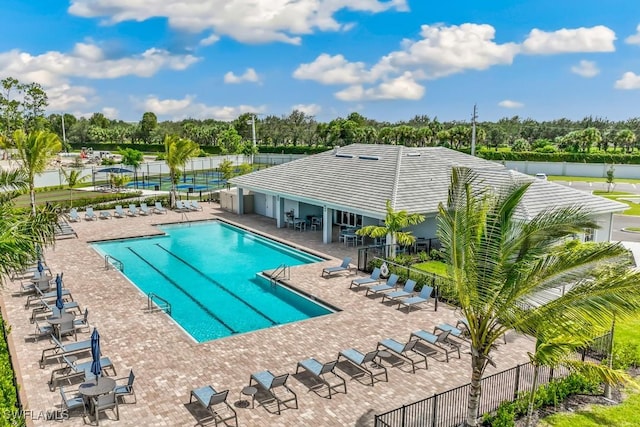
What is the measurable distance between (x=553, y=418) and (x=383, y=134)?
91073 mm

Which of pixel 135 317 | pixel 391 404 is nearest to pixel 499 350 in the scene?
pixel 391 404

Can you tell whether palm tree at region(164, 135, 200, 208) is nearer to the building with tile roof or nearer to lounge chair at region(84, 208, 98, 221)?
lounge chair at region(84, 208, 98, 221)

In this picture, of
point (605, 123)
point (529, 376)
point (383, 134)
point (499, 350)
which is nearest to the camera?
point (529, 376)

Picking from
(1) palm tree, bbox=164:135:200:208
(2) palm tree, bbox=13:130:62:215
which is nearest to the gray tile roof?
(1) palm tree, bbox=164:135:200:208

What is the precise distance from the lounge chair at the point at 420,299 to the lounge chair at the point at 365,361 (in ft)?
15.2

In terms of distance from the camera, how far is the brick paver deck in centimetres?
1159

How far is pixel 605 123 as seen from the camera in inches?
5379

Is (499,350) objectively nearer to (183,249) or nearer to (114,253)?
(183,249)

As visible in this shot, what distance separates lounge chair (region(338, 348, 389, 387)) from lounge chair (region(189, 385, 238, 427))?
3.53 m

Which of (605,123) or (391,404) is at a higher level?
(605,123)

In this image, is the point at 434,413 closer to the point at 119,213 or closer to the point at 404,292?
the point at 404,292

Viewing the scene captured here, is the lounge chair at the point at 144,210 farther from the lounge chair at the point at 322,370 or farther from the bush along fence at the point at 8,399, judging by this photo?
the lounge chair at the point at 322,370

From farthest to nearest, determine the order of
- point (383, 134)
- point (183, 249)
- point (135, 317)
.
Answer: point (383, 134)
point (183, 249)
point (135, 317)

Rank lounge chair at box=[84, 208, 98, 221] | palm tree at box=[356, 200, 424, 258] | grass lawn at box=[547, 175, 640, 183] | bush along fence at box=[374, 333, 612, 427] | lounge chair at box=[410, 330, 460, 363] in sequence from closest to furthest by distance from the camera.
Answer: bush along fence at box=[374, 333, 612, 427]
lounge chair at box=[410, 330, 460, 363]
palm tree at box=[356, 200, 424, 258]
lounge chair at box=[84, 208, 98, 221]
grass lawn at box=[547, 175, 640, 183]
